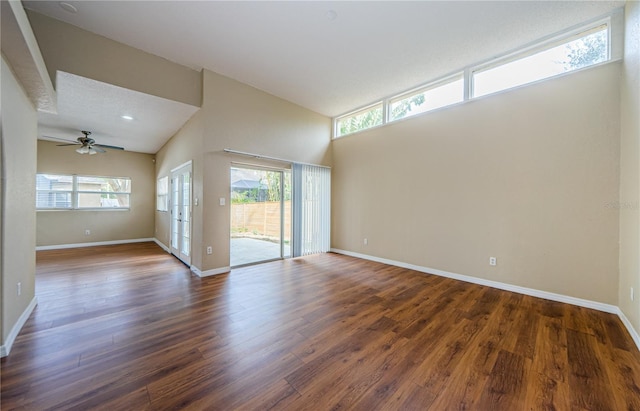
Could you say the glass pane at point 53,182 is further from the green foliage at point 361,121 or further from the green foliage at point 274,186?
the green foliage at point 361,121

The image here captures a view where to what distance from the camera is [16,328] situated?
2.16 meters

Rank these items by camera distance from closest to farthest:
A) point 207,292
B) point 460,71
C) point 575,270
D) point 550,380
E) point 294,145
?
point 550,380 < point 575,270 < point 207,292 < point 460,71 < point 294,145

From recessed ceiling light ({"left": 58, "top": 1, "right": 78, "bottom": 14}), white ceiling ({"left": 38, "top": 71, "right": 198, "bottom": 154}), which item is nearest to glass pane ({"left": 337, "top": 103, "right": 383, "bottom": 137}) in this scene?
white ceiling ({"left": 38, "top": 71, "right": 198, "bottom": 154})

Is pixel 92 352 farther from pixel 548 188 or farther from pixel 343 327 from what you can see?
pixel 548 188

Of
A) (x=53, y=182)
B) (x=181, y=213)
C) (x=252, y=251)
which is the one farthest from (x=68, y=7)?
(x=53, y=182)

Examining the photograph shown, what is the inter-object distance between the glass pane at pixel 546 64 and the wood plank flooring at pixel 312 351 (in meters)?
3.04

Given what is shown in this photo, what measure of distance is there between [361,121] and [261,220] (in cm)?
326

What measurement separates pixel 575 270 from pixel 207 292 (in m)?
4.81

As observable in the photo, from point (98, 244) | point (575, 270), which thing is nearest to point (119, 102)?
point (98, 244)

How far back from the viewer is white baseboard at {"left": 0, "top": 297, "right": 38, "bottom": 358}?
187 cm

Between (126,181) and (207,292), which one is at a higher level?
(126,181)

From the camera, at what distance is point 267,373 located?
1.71 meters

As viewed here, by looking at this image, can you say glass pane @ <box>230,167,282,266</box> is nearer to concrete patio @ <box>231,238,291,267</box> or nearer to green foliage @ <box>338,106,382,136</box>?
concrete patio @ <box>231,238,291,267</box>

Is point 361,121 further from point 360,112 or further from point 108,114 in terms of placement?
point 108,114
